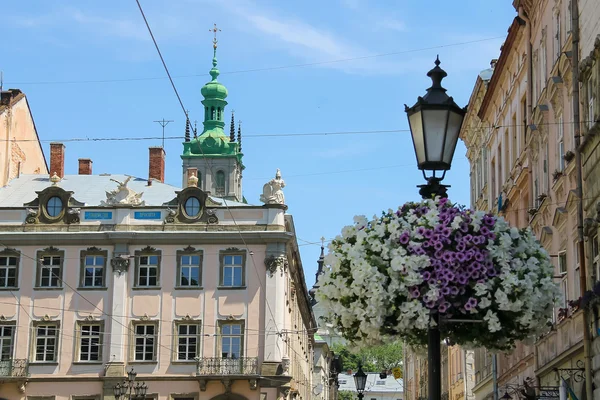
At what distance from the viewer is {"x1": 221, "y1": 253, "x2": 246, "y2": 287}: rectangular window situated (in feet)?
153

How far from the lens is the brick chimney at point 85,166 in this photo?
56.1m

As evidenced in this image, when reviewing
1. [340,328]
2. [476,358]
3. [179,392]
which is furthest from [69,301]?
[340,328]

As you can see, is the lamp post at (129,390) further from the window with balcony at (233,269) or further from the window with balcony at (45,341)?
the window with balcony at (233,269)

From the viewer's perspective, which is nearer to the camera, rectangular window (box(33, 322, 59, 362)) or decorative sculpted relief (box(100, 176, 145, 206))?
rectangular window (box(33, 322, 59, 362))

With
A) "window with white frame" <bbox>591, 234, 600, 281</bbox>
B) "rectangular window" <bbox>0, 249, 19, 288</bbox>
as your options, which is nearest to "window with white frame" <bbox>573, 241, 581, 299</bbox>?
"window with white frame" <bbox>591, 234, 600, 281</bbox>

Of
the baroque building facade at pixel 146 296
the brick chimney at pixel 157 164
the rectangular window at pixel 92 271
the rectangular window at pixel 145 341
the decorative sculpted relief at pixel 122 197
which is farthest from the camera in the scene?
the brick chimney at pixel 157 164

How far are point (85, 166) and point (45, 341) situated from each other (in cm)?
1234

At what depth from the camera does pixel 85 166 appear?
56.2m

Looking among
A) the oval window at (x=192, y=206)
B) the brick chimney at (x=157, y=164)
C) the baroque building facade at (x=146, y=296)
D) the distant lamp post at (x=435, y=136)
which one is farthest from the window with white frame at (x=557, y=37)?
the brick chimney at (x=157, y=164)

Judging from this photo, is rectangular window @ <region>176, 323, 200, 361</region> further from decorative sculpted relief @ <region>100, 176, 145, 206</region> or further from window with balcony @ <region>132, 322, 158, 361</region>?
decorative sculpted relief @ <region>100, 176, 145, 206</region>

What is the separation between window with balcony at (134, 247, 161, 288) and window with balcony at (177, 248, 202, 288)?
0.93m

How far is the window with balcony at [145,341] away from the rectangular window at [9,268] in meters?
5.56

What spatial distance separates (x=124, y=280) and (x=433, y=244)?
126 feet

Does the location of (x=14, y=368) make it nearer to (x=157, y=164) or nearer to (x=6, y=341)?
(x=6, y=341)
